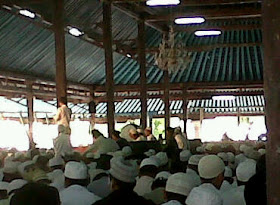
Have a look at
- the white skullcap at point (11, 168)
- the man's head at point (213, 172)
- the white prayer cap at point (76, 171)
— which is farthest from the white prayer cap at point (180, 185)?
the white skullcap at point (11, 168)

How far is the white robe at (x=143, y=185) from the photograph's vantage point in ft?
18.5

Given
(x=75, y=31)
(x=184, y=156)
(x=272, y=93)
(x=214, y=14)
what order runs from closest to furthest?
(x=272, y=93) → (x=184, y=156) → (x=75, y=31) → (x=214, y=14)

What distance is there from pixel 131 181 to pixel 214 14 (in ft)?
40.5

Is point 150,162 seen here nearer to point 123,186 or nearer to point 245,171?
point 245,171

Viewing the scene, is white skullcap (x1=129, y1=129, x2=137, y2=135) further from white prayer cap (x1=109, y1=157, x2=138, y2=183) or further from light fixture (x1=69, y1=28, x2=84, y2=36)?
white prayer cap (x1=109, y1=157, x2=138, y2=183)

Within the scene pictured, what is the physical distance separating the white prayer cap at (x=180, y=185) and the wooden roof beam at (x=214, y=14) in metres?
11.5

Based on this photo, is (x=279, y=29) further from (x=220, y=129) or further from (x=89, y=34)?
(x=220, y=129)

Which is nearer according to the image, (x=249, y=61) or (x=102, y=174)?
(x=102, y=174)

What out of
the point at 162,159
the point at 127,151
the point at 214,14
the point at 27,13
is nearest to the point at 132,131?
the point at 127,151

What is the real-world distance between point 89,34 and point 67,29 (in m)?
1.02

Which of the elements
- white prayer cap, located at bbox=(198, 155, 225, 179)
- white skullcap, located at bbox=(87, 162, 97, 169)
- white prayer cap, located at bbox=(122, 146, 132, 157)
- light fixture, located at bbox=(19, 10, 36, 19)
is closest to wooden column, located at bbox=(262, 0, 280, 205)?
white prayer cap, located at bbox=(198, 155, 225, 179)

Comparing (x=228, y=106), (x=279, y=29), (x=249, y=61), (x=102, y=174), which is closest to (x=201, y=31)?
(x=249, y=61)

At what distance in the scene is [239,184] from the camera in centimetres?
552

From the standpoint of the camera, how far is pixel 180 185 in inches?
180
